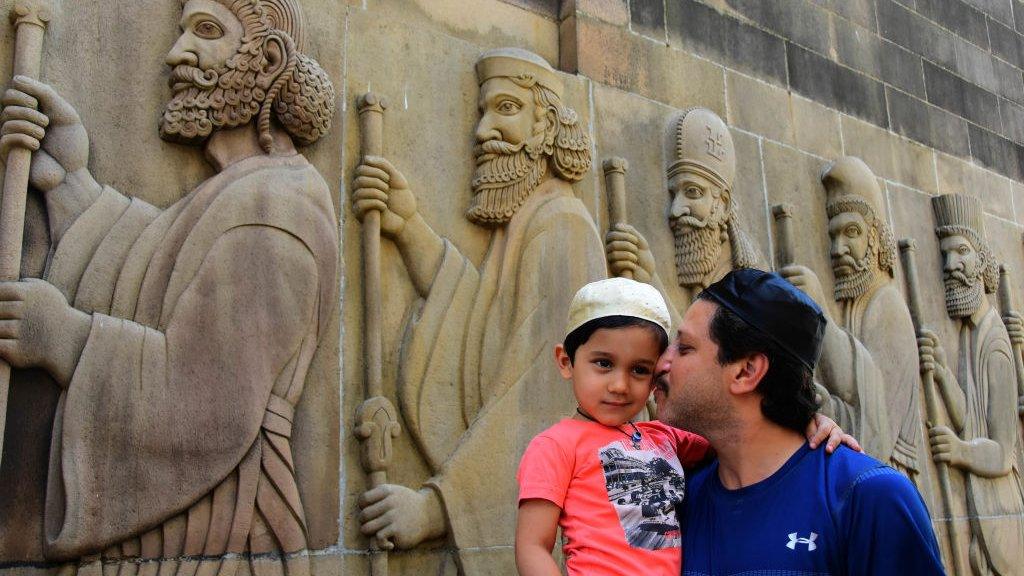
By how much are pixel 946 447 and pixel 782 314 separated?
17.0ft

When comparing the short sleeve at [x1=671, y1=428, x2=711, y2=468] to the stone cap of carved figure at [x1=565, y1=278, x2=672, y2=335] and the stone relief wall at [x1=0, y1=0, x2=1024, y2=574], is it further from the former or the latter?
the stone relief wall at [x1=0, y1=0, x2=1024, y2=574]

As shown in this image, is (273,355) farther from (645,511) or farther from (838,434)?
(838,434)

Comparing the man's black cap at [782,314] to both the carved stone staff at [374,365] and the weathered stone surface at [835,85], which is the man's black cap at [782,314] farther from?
the weathered stone surface at [835,85]

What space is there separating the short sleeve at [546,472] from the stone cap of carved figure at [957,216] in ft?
20.1

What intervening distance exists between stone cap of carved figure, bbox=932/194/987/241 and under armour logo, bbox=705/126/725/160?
2.82 metres

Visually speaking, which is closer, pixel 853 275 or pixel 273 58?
pixel 273 58

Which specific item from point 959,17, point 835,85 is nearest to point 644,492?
point 835,85

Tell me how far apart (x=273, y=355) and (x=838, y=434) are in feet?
7.80

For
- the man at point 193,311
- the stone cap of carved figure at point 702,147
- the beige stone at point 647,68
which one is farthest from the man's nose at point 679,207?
the man at point 193,311

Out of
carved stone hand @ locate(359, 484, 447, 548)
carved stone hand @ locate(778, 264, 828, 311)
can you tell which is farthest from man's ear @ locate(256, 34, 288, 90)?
carved stone hand @ locate(778, 264, 828, 311)

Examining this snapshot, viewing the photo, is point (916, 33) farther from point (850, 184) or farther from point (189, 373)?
point (189, 373)

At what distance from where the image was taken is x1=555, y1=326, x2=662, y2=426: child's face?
2543mm

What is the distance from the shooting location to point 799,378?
2.31m

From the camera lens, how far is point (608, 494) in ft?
7.87
